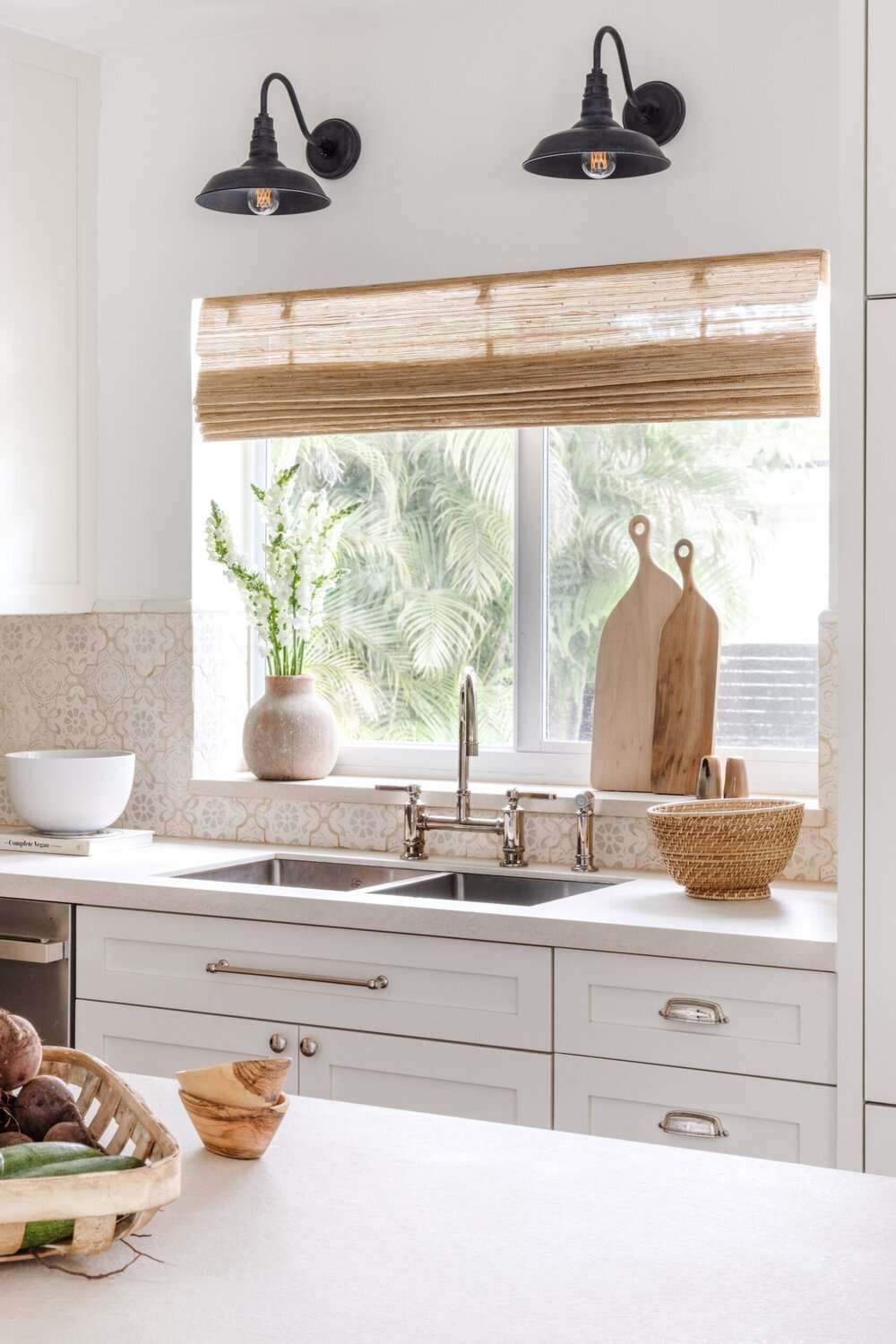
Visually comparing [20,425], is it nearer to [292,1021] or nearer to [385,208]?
[385,208]

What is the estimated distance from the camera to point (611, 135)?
8.77 ft

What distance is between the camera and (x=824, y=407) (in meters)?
2.94

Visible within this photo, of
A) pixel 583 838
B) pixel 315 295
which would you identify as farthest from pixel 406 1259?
pixel 315 295

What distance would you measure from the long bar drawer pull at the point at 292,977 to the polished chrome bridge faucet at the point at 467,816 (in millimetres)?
541

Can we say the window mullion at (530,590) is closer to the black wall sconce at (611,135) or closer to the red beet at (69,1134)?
the black wall sconce at (611,135)

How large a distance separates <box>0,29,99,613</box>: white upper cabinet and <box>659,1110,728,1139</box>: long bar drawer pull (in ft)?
5.90

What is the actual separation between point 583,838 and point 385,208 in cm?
140

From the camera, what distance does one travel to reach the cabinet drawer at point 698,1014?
7.41 feet

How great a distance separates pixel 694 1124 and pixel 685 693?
97cm

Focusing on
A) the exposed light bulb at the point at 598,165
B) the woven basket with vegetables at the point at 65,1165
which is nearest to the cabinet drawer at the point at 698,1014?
the woven basket with vegetables at the point at 65,1165

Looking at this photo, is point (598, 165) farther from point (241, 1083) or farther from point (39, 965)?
point (241, 1083)

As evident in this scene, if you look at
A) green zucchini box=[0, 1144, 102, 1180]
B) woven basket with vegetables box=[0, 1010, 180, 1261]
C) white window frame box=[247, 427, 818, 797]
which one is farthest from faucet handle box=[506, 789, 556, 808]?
green zucchini box=[0, 1144, 102, 1180]

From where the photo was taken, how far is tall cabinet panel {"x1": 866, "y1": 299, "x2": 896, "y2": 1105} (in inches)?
86.1

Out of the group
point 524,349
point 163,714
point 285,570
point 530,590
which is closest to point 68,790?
point 163,714
